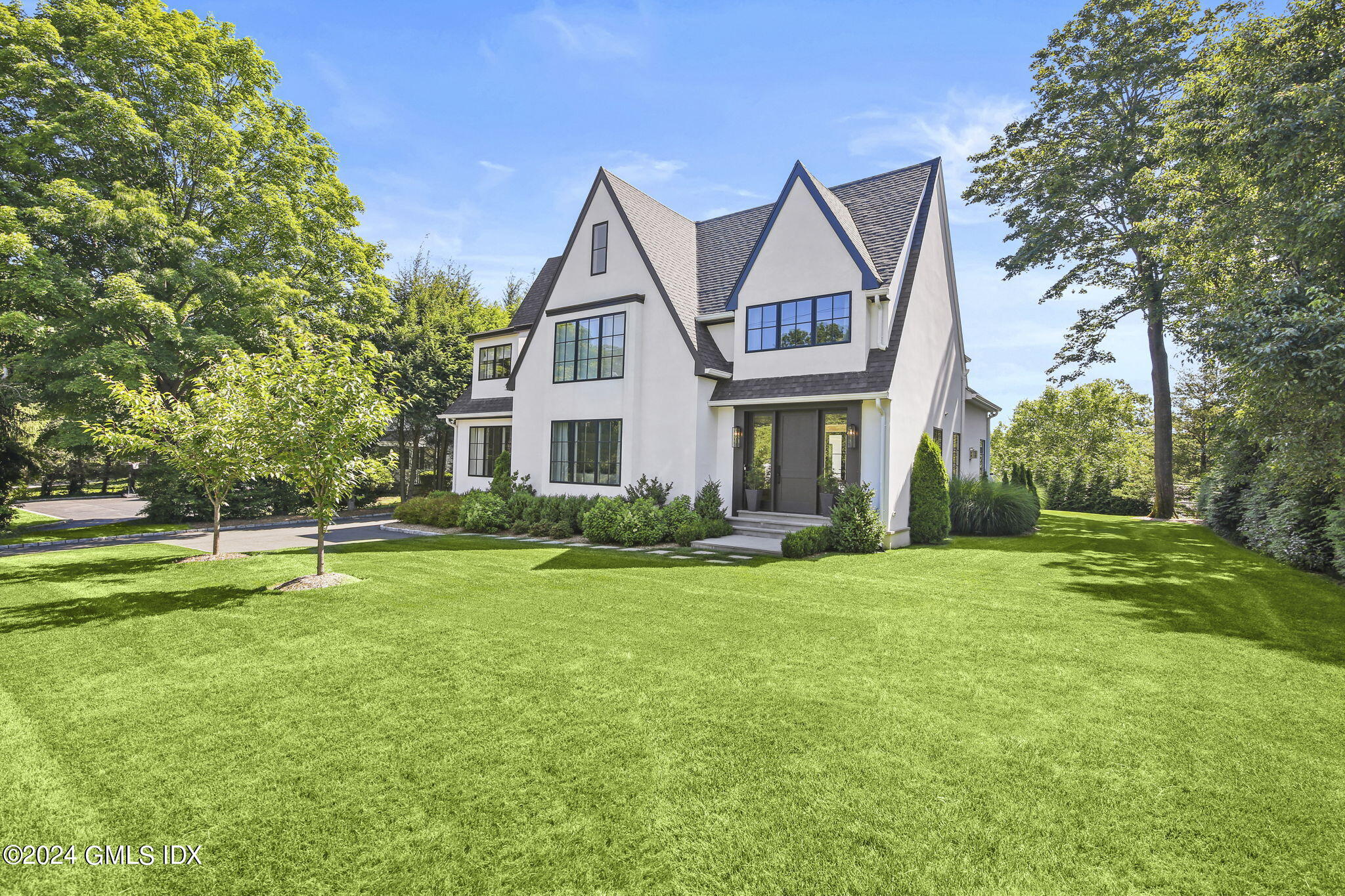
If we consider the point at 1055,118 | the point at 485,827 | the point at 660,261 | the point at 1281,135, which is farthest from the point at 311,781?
the point at 1055,118

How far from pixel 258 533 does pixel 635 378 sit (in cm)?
1214

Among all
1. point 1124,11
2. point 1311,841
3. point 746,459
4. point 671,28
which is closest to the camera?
point 1311,841

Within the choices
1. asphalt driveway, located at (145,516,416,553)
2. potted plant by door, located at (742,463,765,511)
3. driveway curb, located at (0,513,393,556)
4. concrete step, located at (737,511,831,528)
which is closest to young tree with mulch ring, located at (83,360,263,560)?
asphalt driveway, located at (145,516,416,553)

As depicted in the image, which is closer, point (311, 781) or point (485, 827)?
point (485, 827)

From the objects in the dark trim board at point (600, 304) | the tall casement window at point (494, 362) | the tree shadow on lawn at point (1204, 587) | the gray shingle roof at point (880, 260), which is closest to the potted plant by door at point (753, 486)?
the gray shingle roof at point (880, 260)

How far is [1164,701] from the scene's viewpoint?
4.77 metres

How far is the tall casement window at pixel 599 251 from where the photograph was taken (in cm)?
1744

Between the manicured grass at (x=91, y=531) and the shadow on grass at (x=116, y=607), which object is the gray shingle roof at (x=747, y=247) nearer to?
the shadow on grass at (x=116, y=607)

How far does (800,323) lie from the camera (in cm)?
1477

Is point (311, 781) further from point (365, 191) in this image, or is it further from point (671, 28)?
point (365, 191)

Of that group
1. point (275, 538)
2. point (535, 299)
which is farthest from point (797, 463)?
point (275, 538)

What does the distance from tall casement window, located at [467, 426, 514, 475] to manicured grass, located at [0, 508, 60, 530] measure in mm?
13236

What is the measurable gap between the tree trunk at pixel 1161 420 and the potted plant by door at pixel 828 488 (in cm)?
1678

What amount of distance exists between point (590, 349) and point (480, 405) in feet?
23.8
